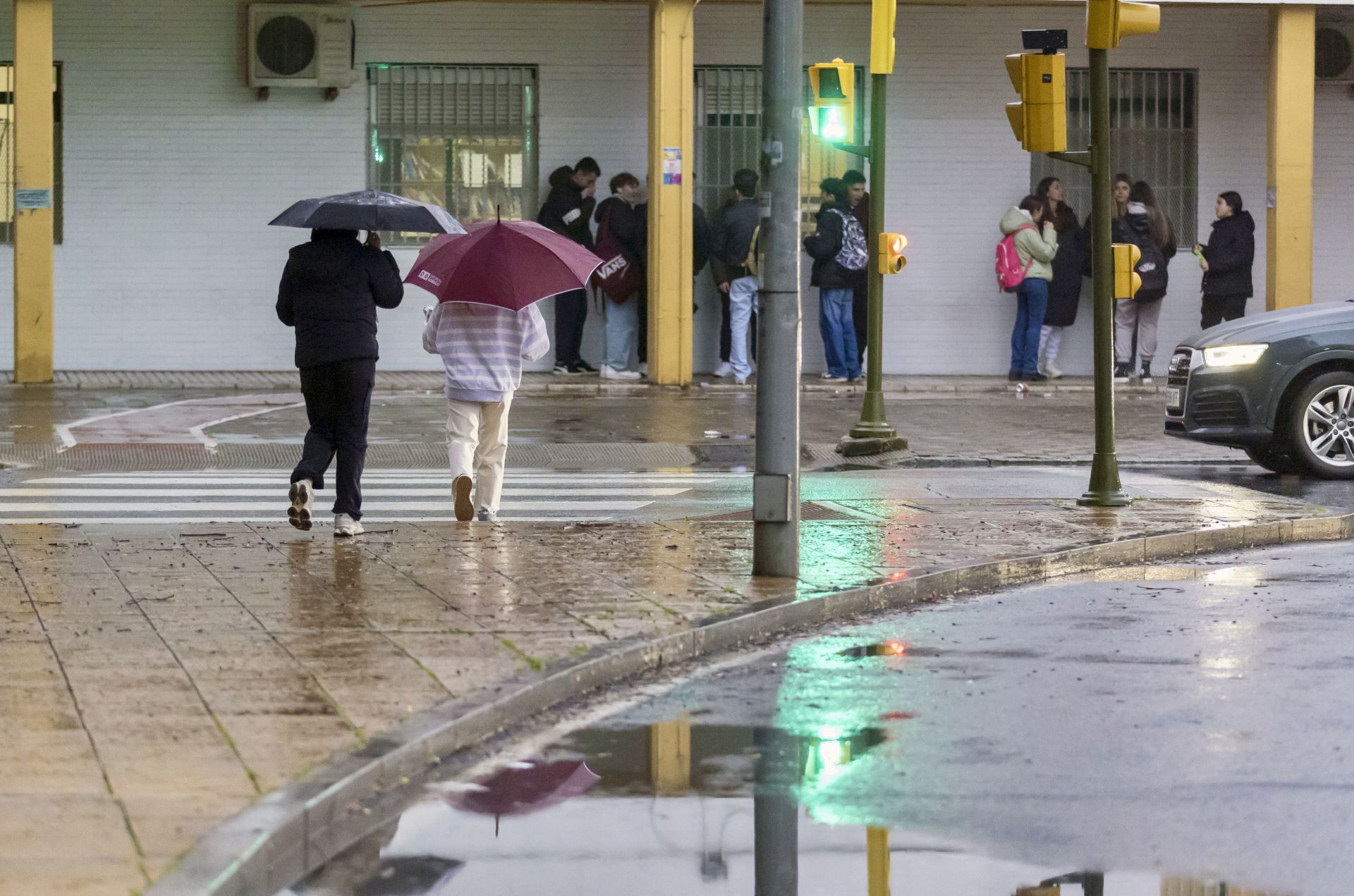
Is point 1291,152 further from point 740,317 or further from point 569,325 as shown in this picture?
point 569,325

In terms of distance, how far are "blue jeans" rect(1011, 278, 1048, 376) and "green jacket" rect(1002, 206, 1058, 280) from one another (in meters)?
0.12

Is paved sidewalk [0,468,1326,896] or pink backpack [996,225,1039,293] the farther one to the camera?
pink backpack [996,225,1039,293]

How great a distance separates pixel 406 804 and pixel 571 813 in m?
0.45

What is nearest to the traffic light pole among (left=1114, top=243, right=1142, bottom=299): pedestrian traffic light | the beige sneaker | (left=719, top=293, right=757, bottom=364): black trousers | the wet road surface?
the wet road surface

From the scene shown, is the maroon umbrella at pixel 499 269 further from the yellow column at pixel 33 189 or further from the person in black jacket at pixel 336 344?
the yellow column at pixel 33 189

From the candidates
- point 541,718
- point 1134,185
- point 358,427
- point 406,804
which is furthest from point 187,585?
point 1134,185

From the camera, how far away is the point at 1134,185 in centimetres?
2242

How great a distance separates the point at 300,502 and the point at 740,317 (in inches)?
462

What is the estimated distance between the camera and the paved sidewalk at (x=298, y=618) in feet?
17.0

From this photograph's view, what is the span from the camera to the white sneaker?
10.2m

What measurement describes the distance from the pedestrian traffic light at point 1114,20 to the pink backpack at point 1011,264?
10443 mm

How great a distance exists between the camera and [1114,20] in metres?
11.5

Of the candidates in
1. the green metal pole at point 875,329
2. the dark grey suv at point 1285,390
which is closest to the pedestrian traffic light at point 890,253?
the green metal pole at point 875,329

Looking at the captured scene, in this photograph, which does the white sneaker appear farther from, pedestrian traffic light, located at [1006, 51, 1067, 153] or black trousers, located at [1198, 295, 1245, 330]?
black trousers, located at [1198, 295, 1245, 330]
